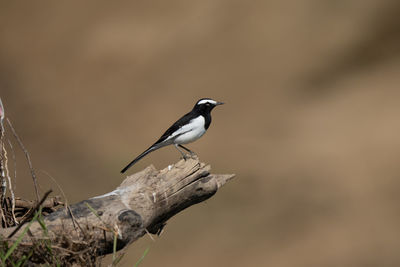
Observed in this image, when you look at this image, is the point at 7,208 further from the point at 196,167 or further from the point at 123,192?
the point at 196,167

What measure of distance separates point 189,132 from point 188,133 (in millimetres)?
14

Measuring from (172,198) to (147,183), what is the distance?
0.17 metres

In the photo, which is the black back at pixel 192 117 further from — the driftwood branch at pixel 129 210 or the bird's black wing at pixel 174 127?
the driftwood branch at pixel 129 210

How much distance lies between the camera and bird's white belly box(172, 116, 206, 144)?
14.8 ft

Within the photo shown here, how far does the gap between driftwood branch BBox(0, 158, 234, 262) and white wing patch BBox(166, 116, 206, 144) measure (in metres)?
1.06

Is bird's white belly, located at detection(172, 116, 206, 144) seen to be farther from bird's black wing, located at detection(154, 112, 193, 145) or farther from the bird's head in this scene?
the bird's head

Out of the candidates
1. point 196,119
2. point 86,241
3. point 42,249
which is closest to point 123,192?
point 86,241

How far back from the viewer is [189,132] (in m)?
4.53

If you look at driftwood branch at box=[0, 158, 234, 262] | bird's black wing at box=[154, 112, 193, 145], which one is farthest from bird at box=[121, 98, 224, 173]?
driftwood branch at box=[0, 158, 234, 262]

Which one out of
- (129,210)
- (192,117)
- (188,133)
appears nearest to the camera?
(129,210)

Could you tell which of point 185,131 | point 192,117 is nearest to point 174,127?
point 185,131

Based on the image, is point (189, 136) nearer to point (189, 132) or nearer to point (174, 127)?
point (189, 132)

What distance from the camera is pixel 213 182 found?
328 cm

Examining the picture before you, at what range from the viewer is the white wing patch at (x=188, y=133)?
4.52m
